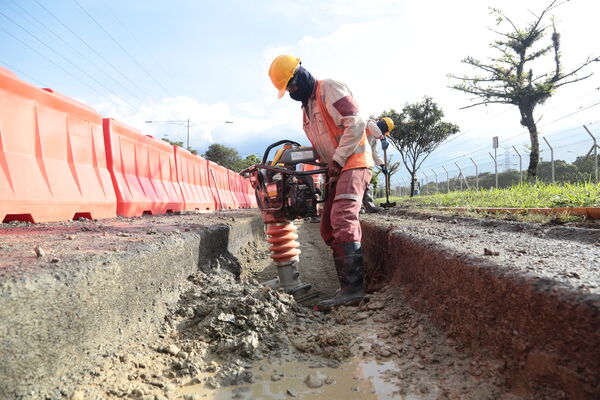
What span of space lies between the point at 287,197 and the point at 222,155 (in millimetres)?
56526

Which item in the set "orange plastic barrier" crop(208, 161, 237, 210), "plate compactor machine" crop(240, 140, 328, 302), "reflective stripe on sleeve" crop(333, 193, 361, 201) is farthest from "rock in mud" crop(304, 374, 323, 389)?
"orange plastic barrier" crop(208, 161, 237, 210)

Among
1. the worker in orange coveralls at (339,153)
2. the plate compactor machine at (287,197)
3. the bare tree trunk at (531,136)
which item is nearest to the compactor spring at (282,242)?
the plate compactor machine at (287,197)

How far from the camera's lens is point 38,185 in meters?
3.55

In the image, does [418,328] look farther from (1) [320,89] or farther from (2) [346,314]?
(1) [320,89]

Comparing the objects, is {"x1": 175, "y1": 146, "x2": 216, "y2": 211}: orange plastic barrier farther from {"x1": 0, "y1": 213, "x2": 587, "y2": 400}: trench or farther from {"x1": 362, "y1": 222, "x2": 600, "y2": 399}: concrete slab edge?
{"x1": 362, "y1": 222, "x2": 600, "y2": 399}: concrete slab edge

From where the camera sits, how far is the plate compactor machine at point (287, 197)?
3368 mm

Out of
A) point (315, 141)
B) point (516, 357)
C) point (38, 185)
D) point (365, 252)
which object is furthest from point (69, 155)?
point (516, 357)

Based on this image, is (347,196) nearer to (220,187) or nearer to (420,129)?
(220,187)

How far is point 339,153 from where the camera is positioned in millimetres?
3227

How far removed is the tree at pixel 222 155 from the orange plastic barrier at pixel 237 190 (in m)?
42.3

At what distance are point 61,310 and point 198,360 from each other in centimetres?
68

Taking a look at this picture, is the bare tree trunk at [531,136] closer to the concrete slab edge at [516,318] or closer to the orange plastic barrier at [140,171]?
the orange plastic barrier at [140,171]

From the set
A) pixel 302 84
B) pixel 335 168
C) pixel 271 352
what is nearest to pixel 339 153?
pixel 335 168

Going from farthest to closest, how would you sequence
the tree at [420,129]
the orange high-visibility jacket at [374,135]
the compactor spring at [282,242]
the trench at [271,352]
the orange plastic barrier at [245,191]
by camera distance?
the tree at [420,129]
the orange plastic barrier at [245,191]
the orange high-visibility jacket at [374,135]
the compactor spring at [282,242]
the trench at [271,352]
